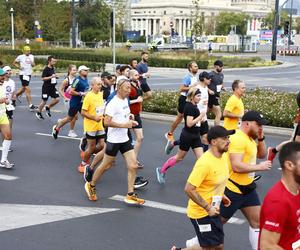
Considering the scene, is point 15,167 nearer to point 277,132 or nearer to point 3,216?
point 3,216

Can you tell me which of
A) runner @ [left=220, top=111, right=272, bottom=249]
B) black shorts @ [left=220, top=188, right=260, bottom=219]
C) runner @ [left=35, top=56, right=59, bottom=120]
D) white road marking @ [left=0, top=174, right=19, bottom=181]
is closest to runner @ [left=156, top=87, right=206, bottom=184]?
white road marking @ [left=0, top=174, right=19, bottom=181]

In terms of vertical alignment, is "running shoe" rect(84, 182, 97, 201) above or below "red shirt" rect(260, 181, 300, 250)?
below

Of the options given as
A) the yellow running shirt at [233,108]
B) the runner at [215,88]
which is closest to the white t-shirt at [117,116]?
the yellow running shirt at [233,108]

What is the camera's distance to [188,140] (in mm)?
8492

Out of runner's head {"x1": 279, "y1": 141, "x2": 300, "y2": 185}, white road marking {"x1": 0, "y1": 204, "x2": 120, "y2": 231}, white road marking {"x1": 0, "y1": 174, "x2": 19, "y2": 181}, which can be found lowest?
white road marking {"x1": 0, "y1": 174, "x2": 19, "y2": 181}

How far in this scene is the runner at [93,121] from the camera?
9281 mm

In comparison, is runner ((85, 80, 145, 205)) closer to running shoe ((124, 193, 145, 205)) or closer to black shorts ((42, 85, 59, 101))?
running shoe ((124, 193, 145, 205))

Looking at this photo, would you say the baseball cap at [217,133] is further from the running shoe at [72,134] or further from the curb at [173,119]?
the curb at [173,119]

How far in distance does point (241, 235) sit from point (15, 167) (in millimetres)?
4994

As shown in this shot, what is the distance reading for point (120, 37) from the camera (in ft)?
298

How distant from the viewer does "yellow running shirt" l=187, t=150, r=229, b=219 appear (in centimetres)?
490

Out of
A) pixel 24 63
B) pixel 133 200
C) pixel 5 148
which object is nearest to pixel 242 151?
pixel 133 200

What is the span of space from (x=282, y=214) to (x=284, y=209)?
0.11 feet

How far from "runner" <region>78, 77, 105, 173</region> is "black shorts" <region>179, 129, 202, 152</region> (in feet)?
5.05
